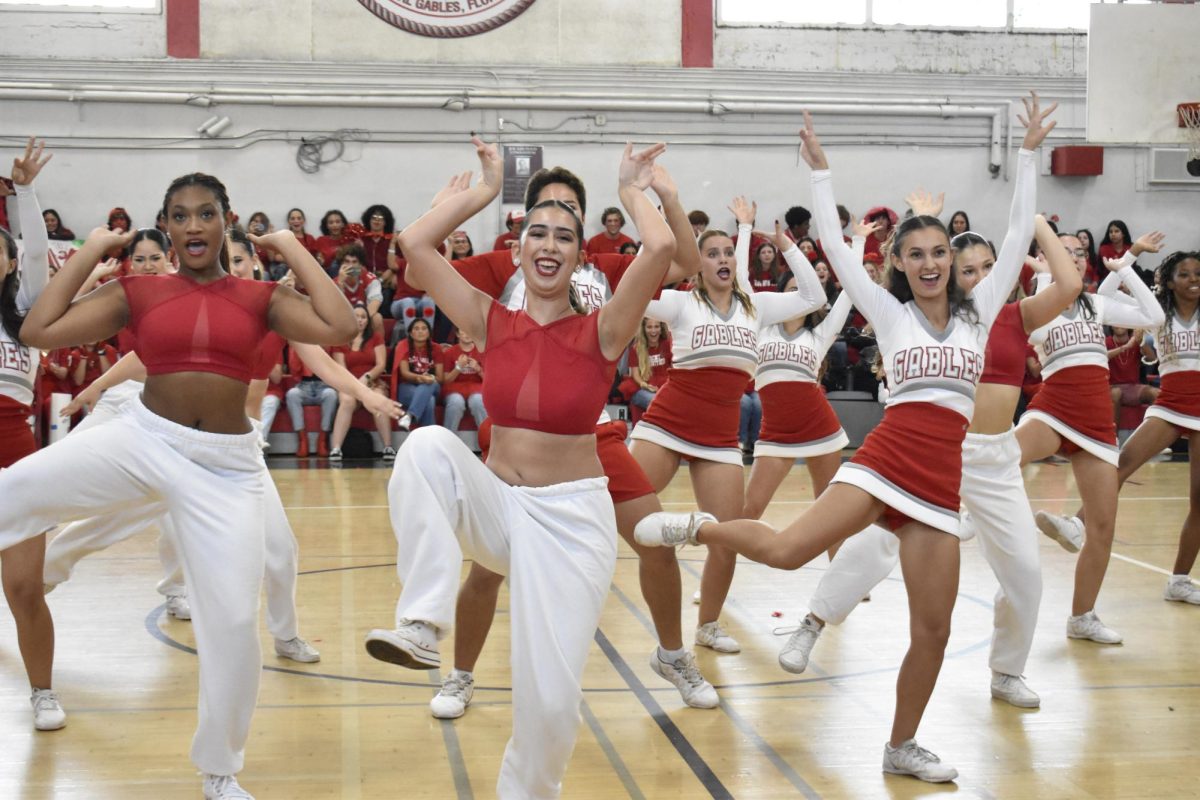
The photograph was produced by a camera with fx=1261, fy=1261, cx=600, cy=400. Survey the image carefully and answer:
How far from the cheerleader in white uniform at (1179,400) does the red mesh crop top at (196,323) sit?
16.8 ft

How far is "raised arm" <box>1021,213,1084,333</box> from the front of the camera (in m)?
5.22

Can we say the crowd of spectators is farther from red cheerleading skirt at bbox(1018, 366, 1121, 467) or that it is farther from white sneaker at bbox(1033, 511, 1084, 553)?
white sneaker at bbox(1033, 511, 1084, 553)

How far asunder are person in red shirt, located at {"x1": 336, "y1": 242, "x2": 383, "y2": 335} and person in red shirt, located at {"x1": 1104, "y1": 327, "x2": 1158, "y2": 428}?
27.8 ft

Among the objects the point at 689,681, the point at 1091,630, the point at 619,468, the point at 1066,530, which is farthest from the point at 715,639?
the point at 1091,630

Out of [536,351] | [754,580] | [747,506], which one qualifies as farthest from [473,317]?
[754,580]

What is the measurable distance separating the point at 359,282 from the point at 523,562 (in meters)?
11.0

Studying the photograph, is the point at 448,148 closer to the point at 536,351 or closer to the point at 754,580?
the point at 754,580

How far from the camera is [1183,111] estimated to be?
508 inches

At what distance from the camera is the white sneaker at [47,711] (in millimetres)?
5027

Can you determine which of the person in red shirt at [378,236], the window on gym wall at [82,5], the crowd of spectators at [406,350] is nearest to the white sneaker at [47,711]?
the crowd of spectators at [406,350]

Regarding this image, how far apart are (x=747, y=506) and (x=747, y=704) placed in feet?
5.88

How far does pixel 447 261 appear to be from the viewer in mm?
4141

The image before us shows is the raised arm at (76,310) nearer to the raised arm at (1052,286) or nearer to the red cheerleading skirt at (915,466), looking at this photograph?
the red cheerleading skirt at (915,466)

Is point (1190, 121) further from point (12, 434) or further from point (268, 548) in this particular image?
point (12, 434)
